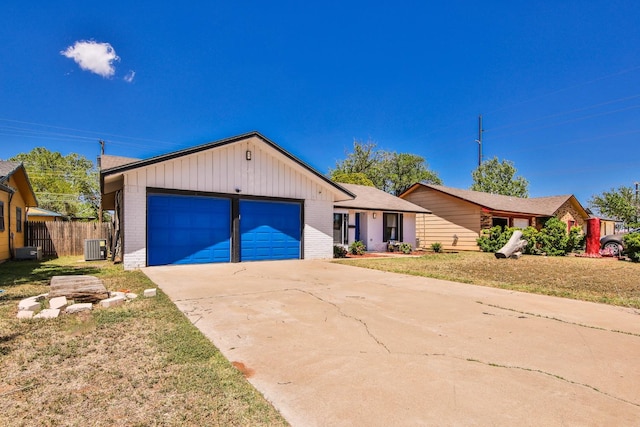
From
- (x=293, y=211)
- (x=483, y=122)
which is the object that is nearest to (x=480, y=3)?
(x=293, y=211)

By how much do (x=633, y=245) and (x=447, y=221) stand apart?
9921 mm

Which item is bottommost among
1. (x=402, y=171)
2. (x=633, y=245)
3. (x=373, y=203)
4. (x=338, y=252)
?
(x=338, y=252)

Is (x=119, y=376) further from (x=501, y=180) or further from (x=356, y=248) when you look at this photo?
(x=501, y=180)

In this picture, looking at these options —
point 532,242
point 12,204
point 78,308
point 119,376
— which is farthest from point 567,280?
point 12,204

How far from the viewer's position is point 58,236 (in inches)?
674

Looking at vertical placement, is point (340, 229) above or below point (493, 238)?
above

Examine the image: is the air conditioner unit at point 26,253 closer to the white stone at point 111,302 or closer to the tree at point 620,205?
the white stone at point 111,302

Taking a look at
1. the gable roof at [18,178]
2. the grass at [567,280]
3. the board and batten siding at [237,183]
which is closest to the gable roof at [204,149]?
the board and batten siding at [237,183]

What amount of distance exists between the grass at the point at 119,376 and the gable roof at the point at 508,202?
20.7 meters

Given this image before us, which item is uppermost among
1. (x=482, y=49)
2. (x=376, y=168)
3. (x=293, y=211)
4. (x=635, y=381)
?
(x=482, y=49)

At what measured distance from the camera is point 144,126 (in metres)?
33.6

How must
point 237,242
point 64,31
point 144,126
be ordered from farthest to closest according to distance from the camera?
point 144,126, point 64,31, point 237,242

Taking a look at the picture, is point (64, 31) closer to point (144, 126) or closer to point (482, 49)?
point (144, 126)

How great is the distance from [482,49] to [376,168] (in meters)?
25.3
